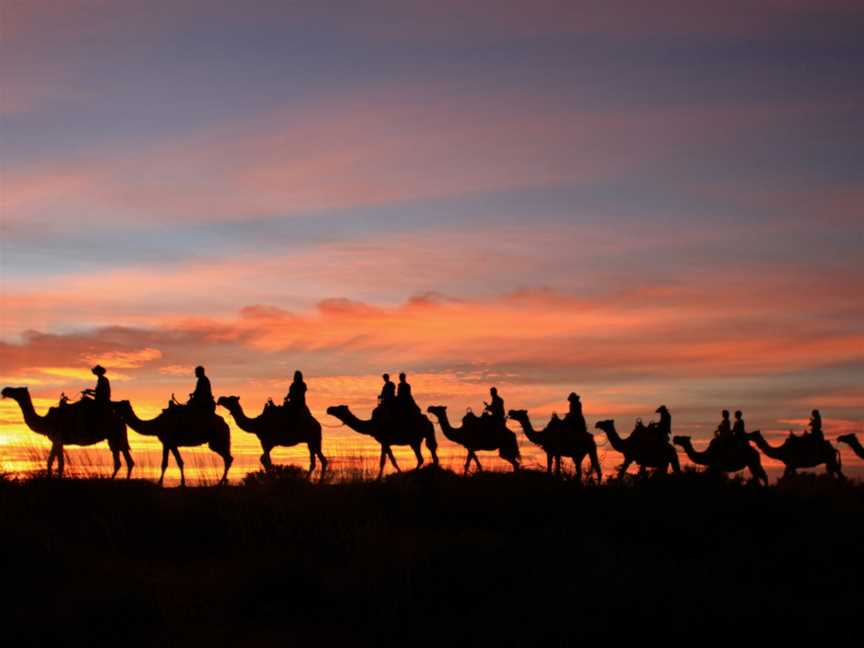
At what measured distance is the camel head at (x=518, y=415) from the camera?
3538cm

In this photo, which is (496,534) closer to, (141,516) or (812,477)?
(141,516)

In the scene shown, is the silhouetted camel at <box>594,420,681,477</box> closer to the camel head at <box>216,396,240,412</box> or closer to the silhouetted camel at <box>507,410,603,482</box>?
the silhouetted camel at <box>507,410,603,482</box>

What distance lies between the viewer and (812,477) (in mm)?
37969

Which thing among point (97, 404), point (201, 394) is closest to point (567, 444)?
point (201, 394)

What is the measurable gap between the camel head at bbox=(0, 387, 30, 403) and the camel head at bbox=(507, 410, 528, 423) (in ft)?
46.9

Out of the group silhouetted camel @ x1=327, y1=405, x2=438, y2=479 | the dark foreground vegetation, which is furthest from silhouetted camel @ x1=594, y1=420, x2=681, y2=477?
the dark foreground vegetation

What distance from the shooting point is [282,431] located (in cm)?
3041

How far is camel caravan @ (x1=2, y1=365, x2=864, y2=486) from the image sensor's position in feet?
95.5

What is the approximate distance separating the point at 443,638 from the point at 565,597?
2.14 m

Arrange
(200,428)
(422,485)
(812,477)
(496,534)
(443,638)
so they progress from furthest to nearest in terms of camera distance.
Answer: (812,477), (200,428), (422,485), (496,534), (443,638)

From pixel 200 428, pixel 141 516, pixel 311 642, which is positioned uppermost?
pixel 200 428

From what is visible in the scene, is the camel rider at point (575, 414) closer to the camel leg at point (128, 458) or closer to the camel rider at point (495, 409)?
the camel rider at point (495, 409)

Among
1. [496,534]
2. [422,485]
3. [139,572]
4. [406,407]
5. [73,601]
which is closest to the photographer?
[73,601]

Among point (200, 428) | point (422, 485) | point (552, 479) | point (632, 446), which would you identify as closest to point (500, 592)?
point (422, 485)
